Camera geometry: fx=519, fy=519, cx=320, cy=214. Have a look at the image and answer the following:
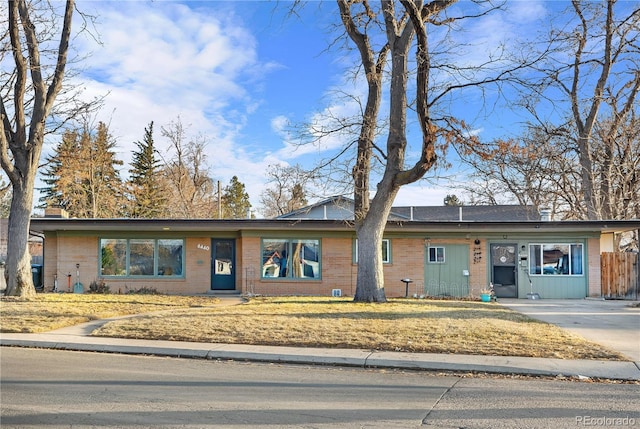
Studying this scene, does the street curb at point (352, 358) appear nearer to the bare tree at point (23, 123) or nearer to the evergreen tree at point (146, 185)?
the bare tree at point (23, 123)

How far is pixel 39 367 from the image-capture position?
25.9 ft

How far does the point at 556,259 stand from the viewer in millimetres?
19828

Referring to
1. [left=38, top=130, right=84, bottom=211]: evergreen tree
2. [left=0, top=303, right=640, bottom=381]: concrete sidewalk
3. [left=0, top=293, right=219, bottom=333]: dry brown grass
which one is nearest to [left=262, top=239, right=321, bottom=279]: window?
[left=0, top=293, right=219, bottom=333]: dry brown grass

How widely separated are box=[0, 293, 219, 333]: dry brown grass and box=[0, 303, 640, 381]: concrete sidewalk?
119 cm

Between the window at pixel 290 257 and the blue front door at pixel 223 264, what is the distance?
1.55 metres

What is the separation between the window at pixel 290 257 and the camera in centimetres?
2019

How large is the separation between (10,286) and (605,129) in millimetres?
27880

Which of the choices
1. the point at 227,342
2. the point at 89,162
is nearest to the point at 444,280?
the point at 227,342

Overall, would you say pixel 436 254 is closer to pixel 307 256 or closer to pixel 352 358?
pixel 307 256

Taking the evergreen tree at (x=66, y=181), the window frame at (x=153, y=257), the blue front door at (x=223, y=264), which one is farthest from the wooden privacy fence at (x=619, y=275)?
the evergreen tree at (x=66, y=181)

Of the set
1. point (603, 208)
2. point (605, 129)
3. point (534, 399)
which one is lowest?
point (534, 399)

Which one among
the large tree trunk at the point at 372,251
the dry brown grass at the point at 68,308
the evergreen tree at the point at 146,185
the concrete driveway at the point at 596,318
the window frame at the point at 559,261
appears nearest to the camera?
the concrete driveway at the point at 596,318

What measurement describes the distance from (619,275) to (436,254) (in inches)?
267

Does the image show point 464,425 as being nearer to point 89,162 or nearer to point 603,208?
point 603,208
